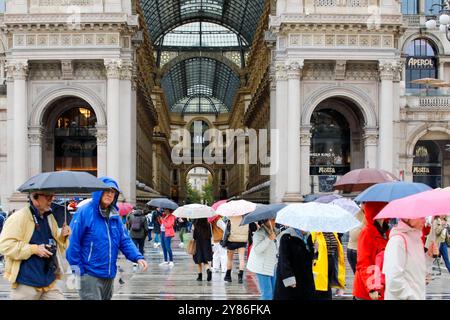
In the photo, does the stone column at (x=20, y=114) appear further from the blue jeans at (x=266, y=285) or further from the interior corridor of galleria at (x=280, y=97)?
the blue jeans at (x=266, y=285)

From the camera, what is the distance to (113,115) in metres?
46.2

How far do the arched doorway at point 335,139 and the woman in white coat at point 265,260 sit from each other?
115ft

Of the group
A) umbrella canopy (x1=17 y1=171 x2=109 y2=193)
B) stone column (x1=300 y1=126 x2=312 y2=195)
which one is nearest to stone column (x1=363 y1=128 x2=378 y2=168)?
stone column (x1=300 y1=126 x2=312 y2=195)

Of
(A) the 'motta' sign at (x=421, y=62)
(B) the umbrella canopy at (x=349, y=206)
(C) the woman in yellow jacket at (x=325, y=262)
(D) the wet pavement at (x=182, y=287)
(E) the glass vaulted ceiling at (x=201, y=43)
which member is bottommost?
(D) the wet pavement at (x=182, y=287)

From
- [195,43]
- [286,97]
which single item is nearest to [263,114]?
[286,97]

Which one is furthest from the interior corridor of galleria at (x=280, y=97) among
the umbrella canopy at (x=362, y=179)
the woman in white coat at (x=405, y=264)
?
the woman in white coat at (x=405, y=264)

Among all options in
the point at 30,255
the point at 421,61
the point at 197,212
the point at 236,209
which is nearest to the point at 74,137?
the point at 421,61

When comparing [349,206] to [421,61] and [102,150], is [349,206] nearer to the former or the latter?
[102,150]

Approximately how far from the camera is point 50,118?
5162 centimetres

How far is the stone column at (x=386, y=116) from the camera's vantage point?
1829 inches

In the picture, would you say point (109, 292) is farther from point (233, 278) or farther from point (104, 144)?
point (104, 144)

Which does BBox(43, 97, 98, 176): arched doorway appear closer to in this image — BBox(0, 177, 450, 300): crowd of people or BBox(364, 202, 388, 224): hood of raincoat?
BBox(0, 177, 450, 300): crowd of people

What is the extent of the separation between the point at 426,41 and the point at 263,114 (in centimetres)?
1361

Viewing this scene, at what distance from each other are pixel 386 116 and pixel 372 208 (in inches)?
1467
